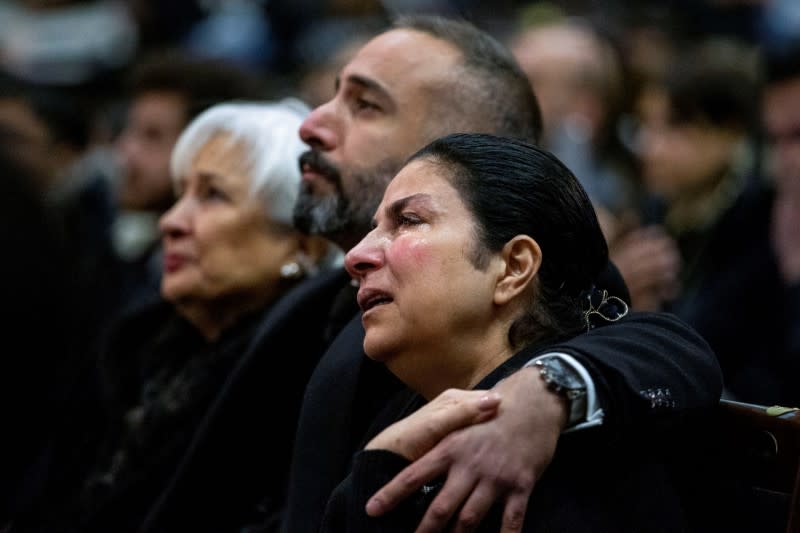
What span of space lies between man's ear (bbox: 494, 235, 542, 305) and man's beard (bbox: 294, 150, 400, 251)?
0.78 meters

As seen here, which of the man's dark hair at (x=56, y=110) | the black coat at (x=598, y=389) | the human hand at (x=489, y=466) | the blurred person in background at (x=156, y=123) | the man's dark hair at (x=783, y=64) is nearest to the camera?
the human hand at (x=489, y=466)

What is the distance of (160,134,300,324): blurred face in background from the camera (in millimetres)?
3438

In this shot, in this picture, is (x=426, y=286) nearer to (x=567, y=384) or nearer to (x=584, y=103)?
(x=567, y=384)

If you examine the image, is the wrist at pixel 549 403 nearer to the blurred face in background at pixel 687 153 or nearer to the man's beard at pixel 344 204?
the man's beard at pixel 344 204

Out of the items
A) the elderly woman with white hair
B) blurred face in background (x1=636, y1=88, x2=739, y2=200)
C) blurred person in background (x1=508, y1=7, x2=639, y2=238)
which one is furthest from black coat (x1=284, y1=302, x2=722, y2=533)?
blurred person in background (x1=508, y1=7, x2=639, y2=238)

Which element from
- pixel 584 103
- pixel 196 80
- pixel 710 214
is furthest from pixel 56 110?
pixel 710 214

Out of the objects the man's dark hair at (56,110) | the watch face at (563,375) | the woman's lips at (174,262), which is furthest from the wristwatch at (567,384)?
the man's dark hair at (56,110)

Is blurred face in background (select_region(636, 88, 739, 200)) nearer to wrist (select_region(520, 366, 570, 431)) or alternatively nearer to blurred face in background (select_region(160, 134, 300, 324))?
blurred face in background (select_region(160, 134, 300, 324))

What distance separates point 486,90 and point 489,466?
132 cm

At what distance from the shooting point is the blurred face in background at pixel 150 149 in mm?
4852

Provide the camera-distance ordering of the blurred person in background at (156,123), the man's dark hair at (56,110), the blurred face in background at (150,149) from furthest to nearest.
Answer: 1. the man's dark hair at (56,110)
2. the blurred face in background at (150,149)
3. the blurred person in background at (156,123)

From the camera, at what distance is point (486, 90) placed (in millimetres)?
2943

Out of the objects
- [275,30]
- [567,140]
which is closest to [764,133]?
[567,140]

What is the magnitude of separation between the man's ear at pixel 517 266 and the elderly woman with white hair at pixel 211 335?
3.62 ft
